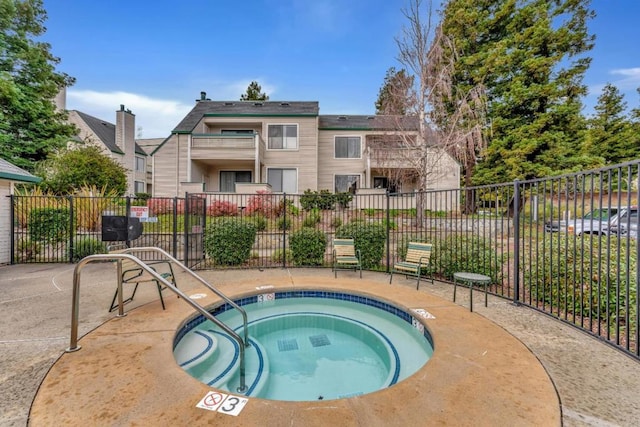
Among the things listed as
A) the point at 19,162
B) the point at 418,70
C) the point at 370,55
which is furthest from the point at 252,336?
the point at 19,162

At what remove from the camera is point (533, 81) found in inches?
601

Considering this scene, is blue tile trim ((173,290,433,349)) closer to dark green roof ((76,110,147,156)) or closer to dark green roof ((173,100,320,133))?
dark green roof ((173,100,320,133))

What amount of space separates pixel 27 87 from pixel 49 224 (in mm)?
11101

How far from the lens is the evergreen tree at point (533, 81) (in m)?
14.7

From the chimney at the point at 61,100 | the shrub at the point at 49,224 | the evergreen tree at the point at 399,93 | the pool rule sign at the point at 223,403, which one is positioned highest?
the chimney at the point at 61,100

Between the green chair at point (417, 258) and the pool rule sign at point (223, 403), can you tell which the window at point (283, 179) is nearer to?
the green chair at point (417, 258)

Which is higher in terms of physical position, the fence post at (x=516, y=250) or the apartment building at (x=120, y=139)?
the apartment building at (x=120, y=139)

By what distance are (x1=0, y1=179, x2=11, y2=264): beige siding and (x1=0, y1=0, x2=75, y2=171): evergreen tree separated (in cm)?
816

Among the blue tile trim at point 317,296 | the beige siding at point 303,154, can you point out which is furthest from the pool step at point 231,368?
the beige siding at point 303,154

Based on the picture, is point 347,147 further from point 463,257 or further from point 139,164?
point 139,164

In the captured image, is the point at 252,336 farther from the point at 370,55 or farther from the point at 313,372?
the point at 370,55

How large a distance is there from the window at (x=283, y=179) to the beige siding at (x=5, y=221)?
37.3 feet

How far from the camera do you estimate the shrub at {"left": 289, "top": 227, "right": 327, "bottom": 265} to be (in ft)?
25.2

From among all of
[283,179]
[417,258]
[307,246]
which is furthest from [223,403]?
[283,179]
